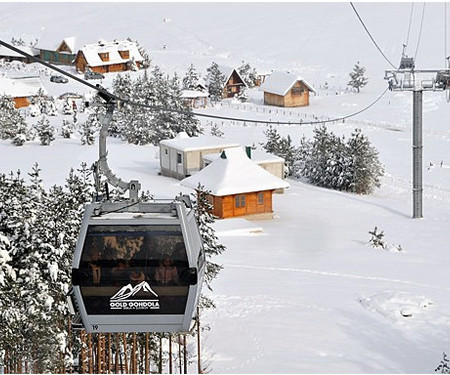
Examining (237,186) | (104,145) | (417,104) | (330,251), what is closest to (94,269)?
(104,145)

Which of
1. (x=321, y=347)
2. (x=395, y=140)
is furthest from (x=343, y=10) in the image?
(x=321, y=347)

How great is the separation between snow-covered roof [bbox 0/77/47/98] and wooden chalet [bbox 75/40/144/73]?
14055 millimetres

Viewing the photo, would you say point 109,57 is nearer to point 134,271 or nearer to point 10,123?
point 10,123

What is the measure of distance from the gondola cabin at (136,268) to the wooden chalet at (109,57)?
80.4 m

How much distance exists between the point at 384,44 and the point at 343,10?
32.1 meters

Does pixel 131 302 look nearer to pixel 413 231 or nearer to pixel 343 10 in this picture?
pixel 413 231

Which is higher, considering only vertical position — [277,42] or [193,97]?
[277,42]

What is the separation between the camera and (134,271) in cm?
995

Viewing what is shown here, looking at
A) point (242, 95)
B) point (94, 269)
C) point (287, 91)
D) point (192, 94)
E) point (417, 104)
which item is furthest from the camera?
point (242, 95)

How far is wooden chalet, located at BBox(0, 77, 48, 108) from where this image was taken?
71.1m

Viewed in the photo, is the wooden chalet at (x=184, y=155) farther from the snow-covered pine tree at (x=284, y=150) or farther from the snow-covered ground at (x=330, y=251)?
the snow-covered pine tree at (x=284, y=150)

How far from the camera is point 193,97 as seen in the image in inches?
2992

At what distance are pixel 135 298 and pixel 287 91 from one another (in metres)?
70.9

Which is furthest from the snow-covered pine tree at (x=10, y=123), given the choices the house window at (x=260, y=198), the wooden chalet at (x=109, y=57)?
the wooden chalet at (x=109, y=57)
